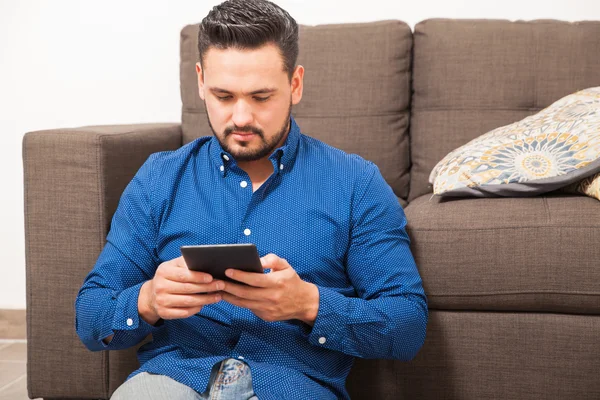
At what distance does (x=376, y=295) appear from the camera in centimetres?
128

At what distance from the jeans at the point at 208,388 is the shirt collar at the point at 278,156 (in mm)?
347

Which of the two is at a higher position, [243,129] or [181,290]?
[243,129]

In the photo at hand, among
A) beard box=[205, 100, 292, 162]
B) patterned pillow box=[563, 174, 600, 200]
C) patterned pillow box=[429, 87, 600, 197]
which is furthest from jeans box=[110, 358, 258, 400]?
patterned pillow box=[563, 174, 600, 200]

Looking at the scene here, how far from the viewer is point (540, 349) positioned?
1512 millimetres

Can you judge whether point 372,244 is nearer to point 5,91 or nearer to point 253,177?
point 253,177

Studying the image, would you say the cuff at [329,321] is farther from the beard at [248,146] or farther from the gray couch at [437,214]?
the gray couch at [437,214]

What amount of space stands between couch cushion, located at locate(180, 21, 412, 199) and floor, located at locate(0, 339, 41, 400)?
106 centimetres

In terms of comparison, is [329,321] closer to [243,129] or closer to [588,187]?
[243,129]

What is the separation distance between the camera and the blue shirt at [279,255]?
1.21 metres

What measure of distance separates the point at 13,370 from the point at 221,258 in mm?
1438

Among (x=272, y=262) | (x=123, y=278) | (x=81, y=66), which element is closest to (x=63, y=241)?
(x=123, y=278)

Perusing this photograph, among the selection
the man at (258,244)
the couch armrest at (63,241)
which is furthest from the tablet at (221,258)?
the couch armrest at (63,241)

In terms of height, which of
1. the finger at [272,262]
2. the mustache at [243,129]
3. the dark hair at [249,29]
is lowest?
the finger at [272,262]

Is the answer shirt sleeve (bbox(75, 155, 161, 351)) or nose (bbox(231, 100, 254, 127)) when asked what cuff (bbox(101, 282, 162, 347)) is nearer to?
shirt sleeve (bbox(75, 155, 161, 351))
